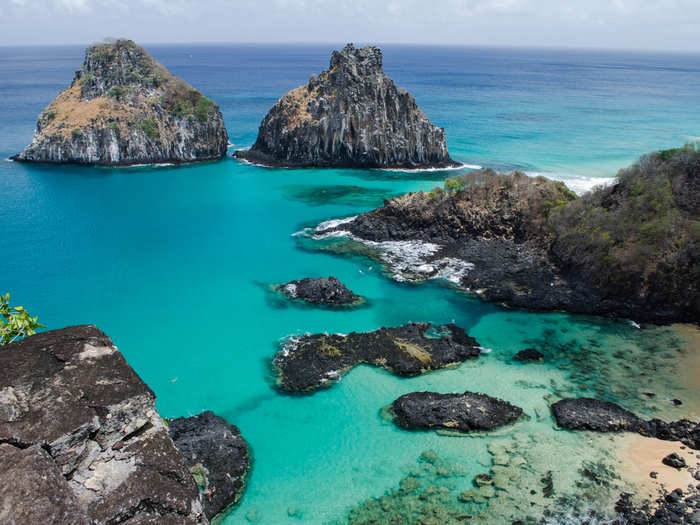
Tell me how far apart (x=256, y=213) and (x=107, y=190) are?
21566mm

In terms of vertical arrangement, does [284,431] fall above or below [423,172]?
below

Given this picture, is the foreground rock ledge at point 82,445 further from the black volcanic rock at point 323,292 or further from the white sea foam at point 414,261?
the white sea foam at point 414,261

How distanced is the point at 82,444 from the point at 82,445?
0.06ft

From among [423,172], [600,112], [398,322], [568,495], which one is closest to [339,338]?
[398,322]

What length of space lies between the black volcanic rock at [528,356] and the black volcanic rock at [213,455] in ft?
52.3

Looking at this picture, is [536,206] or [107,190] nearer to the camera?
[536,206]

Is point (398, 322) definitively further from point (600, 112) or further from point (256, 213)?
point (600, 112)

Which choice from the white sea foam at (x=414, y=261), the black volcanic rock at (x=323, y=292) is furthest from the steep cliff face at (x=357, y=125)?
the black volcanic rock at (x=323, y=292)

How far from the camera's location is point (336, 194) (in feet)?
196

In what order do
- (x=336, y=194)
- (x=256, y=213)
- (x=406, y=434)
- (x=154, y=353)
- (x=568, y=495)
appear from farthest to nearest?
1. (x=336, y=194)
2. (x=256, y=213)
3. (x=154, y=353)
4. (x=406, y=434)
5. (x=568, y=495)

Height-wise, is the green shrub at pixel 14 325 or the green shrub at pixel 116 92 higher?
the green shrub at pixel 116 92

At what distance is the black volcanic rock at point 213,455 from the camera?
19422mm

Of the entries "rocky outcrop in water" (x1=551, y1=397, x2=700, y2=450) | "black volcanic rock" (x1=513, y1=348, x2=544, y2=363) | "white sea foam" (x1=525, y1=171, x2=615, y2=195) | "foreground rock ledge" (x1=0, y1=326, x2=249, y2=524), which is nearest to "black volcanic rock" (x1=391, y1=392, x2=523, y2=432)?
"rocky outcrop in water" (x1=551, y1=397, x2=700, y2=450)

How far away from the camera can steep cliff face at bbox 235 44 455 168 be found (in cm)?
7038
